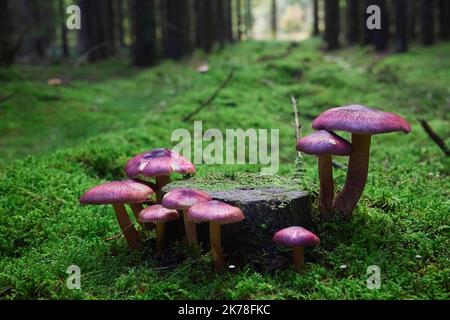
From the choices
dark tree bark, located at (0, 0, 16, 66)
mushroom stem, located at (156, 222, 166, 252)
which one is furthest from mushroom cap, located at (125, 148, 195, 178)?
dark tree bark, located at (0, 0, 16, 66)

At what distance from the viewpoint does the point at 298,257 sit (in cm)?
377

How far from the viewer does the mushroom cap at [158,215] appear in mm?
3801

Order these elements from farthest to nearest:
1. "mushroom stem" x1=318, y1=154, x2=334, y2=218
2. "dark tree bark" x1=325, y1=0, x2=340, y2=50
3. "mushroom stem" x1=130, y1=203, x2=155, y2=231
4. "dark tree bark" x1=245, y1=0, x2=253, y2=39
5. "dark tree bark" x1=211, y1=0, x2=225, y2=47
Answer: "dark tree bark" x1=245, y1=0, x2=253, y2=39 < "dark tree bark" x1=211, y1=0, x2=225, y2=47 < "dark tree bark" x1=325, y1=0, x2=340, y2=50 < "mushroom stem" x1=130, y1=203, x2=155, y2=231 < "mushroom stem" x1=318, y1=154, x2=334, y2=218

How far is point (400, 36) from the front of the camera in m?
20.0

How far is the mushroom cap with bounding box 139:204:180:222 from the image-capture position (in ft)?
12.5

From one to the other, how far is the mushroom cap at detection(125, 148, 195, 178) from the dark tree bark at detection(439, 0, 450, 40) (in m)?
23.0

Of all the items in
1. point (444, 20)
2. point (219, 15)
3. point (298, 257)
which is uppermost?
point (219, 15)

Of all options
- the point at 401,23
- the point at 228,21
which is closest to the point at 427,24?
the point at 401,23

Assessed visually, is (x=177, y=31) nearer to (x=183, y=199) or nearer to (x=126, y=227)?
(x=126, y=227)

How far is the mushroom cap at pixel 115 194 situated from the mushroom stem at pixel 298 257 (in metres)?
1.28

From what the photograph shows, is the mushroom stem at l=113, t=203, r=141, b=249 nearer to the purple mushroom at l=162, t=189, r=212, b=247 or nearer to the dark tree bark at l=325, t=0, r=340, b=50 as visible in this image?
the purple mushroom at l=162, t=189, r=212, b=247

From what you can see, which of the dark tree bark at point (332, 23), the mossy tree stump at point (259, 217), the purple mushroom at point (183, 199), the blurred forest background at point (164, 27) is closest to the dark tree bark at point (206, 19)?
the blurred forest background at point (164, 27)

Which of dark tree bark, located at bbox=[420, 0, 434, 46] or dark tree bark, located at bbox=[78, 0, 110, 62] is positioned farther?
dark tree bark, located at bbox=[78, 0, 110, 62]

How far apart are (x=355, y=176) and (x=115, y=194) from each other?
2.06 m
